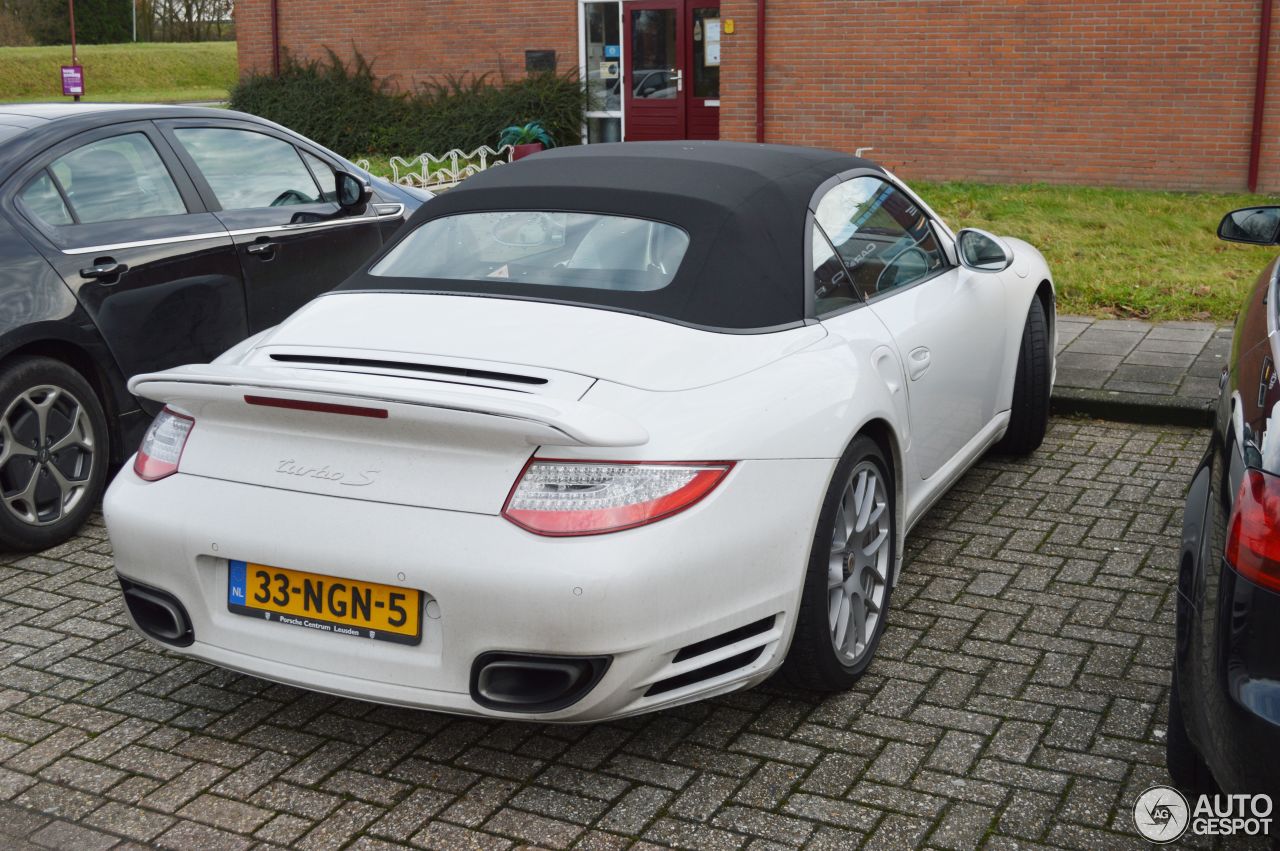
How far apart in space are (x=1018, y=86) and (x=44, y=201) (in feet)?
40.4

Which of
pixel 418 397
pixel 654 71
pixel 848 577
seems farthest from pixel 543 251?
pixel 654 71

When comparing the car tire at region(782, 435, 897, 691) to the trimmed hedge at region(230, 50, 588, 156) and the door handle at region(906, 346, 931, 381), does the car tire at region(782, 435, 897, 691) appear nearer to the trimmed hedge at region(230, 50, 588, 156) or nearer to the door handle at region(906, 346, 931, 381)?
the door handle at region(906, 346, 931, 381)

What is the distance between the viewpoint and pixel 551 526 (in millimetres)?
2963

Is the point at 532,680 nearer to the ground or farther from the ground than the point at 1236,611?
nearer to the ground

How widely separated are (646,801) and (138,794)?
1251mm

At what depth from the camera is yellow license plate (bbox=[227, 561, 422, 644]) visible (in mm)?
3076

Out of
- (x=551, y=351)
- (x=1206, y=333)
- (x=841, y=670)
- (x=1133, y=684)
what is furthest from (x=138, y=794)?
(x=1206, y=333)

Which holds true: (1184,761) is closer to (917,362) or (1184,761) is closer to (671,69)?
(917,362)

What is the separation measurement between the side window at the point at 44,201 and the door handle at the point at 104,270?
0.22 meters

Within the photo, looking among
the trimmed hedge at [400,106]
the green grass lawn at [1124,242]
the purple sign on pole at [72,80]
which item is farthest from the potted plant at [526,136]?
the purple sign on pole at [72,80]

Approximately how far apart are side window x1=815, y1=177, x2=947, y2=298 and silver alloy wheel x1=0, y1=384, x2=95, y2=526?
296cm

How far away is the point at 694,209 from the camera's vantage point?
12.7 feet

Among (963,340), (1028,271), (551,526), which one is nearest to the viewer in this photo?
(551,526)

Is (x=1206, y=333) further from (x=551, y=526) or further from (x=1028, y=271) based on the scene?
(x=551, y=526)
